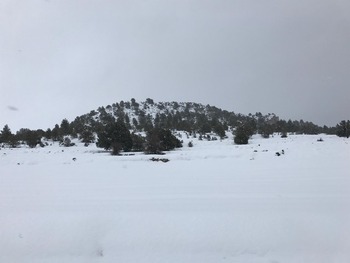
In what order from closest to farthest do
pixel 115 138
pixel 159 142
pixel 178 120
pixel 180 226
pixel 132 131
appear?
pixel 180 226 → pixel 159 142 → pixel 115 138 → pixel 132 131 → pixel 178 120

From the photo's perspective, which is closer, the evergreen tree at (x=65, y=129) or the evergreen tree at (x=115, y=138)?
the evergreen tree at (x=115, y=138)

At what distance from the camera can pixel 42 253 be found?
3584mm

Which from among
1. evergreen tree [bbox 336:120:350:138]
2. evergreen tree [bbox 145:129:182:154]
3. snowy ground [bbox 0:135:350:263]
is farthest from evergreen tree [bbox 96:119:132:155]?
evergreen tree [bbox 336:120:350:138]

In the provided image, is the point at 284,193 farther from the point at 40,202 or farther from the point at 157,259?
the point at 40,202

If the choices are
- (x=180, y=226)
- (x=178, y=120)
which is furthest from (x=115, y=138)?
(x=178, y=120)

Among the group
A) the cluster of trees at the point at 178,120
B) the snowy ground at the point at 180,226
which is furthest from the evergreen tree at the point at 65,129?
the snowy ground at the point at 180,226

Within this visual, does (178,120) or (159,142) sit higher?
(178,120)

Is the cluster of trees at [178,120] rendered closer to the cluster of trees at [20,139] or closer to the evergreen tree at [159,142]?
the cluster of trees at [20,139]

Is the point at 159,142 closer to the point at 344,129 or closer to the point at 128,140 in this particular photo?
the point at 128,140

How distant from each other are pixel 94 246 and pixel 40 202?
7.47ft

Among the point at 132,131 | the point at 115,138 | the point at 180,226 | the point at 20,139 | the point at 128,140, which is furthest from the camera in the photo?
the point at 132,131

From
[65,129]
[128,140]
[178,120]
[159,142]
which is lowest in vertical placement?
[159,142]

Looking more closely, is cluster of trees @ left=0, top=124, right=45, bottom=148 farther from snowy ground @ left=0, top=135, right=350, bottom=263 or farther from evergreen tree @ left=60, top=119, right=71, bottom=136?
snowy ground @ left=0, top=135, right=350, bottom=263

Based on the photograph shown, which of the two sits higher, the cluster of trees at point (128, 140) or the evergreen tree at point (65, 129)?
the evergreen tree at point (65, 129)
